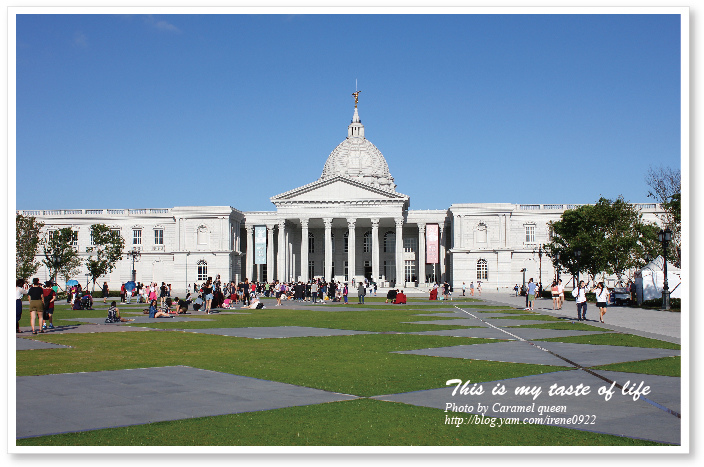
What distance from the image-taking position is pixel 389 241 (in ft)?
339

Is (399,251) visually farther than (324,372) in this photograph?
Yes

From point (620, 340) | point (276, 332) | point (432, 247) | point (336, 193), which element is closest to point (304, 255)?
point (336, 193)

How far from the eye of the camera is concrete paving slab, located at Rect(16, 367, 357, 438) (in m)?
8.77

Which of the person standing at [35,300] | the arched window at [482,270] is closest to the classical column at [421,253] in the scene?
the arched window at [482,270]

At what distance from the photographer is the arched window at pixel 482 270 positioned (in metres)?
91.9

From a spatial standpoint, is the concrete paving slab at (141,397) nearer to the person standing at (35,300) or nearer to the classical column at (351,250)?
the person standing at (35,300)

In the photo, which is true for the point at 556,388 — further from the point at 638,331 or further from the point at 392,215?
the point at 392,215

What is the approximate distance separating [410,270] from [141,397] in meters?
92.0

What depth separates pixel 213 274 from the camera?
307 ft

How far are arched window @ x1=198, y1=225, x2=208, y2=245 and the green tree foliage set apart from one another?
49.4 metres

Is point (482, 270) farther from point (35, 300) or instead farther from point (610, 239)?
point (35, 300)

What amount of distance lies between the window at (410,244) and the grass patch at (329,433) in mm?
93847
